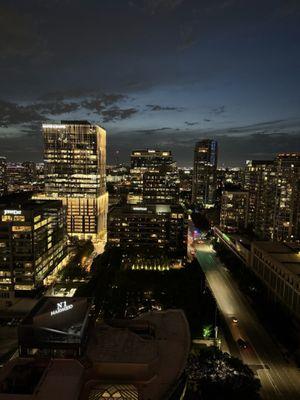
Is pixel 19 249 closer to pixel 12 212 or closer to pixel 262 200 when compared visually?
pixel 12 212

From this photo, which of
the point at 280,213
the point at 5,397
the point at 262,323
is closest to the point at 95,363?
the point at 5,397

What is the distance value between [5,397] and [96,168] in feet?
249

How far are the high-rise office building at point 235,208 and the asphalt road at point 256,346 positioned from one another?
46.6m

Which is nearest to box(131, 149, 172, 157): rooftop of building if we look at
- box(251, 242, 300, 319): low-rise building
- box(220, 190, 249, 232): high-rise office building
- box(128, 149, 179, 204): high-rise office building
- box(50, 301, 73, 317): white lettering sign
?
box(128, 149, 179, 204): high-rise office building

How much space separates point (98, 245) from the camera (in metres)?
86.9

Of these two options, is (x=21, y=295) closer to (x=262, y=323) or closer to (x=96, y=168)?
(x=262, y=323)

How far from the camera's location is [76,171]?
90750 millimetres

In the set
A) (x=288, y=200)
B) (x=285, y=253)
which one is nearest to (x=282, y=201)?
(x=288, y=200)

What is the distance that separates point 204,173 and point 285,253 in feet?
369

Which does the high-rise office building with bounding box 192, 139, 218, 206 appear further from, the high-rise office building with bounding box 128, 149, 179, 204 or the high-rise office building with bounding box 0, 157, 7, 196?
the high-rise office building with bounding box 0, 157, 7, 196

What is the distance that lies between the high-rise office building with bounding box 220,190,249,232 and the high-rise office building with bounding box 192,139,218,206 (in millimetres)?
52627

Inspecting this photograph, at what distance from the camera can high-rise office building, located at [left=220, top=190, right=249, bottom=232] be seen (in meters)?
104

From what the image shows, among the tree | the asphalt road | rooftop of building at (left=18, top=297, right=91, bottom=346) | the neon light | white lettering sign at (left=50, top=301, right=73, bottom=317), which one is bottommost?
the asphalt road

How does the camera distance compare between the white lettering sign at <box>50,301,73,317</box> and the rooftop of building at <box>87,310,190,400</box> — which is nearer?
the rooftop of building at <box>87,310,190,400</box>
